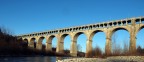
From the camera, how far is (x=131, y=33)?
4369 cm

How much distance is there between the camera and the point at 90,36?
51312mm

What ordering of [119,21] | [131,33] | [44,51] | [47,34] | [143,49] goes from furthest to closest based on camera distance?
[47,34]
[44,51]
[119,21]
[131,33]
[143,49]

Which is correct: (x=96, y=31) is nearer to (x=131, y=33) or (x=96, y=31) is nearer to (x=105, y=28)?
(x=105, y=28)

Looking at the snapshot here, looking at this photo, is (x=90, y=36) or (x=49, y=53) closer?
(x=90, y=36)

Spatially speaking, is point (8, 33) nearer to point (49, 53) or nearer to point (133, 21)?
point (49, 53)

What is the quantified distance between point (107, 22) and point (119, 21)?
3375 millimetres

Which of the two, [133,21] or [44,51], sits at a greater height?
[133,21]

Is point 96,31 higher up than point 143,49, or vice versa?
point 96,31

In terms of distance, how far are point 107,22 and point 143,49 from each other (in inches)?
584

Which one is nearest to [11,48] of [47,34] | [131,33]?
[47,34]

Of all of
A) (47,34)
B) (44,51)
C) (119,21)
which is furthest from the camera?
(47,34)

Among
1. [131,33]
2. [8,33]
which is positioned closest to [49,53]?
[8,33]

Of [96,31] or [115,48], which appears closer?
[115,48]

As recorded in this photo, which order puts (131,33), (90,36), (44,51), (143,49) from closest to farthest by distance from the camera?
(143,49) < (131,33) < (90,36) < (44,51)
